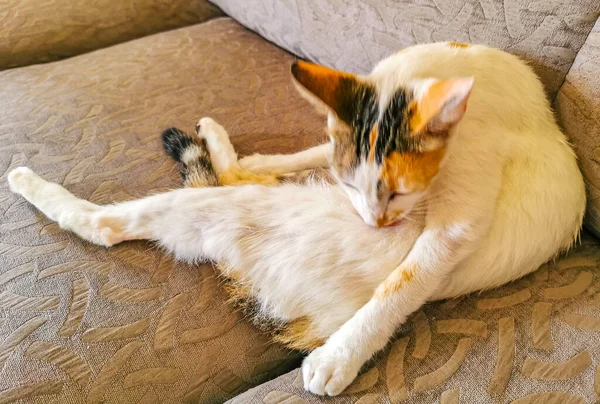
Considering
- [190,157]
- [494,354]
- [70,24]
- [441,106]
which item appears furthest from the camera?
[70,24]

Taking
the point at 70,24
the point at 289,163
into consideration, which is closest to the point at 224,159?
the point at 289,163

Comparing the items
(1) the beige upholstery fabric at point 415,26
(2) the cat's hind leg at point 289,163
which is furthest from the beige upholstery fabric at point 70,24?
(2) the cat's hind leg at point 289,163

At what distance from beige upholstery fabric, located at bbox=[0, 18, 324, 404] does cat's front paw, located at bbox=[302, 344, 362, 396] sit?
0.14 m

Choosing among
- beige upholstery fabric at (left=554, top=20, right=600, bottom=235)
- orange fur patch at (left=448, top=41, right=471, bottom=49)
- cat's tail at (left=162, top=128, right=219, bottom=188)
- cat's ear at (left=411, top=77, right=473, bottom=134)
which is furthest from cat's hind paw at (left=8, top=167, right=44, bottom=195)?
beige upholstery fabric at (left=554, top=20, right=600, bottom=235)

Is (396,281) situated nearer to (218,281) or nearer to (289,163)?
(218,281)

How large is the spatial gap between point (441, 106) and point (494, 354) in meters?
0.49

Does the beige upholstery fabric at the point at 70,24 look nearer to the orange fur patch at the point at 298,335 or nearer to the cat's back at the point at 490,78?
the cat's back at the point at 490,78

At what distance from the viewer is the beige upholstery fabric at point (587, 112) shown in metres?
1.00

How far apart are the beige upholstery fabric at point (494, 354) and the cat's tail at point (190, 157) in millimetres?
587

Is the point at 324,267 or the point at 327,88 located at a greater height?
the point at 327,88

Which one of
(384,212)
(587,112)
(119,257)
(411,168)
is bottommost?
(119,257)

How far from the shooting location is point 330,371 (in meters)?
0.87

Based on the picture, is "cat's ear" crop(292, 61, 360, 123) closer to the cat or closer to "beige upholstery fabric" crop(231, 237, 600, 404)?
the cat

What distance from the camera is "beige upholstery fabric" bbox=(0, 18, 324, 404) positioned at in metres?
0.92
